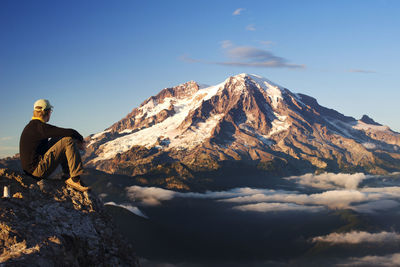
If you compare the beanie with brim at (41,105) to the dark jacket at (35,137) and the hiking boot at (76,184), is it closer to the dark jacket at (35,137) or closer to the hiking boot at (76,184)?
the dark jacket at (35,137)

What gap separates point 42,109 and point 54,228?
5.78 metres

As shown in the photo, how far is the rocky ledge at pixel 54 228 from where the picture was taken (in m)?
13.7

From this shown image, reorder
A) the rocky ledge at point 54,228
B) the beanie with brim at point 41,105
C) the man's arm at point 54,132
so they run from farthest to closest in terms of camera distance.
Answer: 1. the beanie with brim at point 41,105
2. the man's arm at point 54,132
3. the rocky ledge at point 54,228

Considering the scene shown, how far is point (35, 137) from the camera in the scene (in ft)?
59.6

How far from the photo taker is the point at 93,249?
1581 cm

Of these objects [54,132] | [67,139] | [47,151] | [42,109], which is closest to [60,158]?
[47,151]

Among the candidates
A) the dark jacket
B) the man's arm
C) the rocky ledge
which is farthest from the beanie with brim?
the rocky ledge

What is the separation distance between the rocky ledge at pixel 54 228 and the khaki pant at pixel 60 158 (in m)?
0.54

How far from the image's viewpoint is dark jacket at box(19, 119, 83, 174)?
17984 millimetres

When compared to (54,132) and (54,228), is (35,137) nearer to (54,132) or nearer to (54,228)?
(54,132)

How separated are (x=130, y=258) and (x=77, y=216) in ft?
9.45

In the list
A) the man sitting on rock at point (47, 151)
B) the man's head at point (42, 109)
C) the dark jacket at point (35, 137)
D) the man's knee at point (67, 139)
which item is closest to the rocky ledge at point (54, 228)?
the man sitting on rock at point (47, 151)

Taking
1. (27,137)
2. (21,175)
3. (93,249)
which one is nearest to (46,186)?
(21,175)

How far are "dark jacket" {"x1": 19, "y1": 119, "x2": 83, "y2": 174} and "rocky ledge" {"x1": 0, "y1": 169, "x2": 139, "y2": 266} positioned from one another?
2.55 feet
